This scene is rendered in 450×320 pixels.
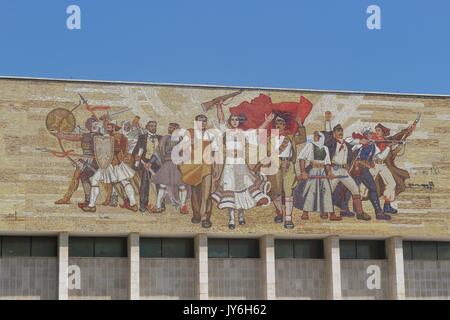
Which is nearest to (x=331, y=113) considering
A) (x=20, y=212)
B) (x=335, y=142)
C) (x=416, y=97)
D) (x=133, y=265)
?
(x=335, y=142)

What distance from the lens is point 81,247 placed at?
36.3 metres

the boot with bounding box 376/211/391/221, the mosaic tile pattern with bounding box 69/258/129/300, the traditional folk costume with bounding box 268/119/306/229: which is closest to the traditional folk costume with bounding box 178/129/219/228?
the traditional folk costume with bounding box 268/119/306/229

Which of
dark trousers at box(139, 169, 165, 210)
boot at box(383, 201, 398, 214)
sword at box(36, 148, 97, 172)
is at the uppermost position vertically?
sword at box(36, 148, 97, 172)

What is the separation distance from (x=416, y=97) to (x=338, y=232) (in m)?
6.54

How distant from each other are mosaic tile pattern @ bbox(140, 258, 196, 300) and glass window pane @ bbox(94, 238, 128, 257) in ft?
2.89

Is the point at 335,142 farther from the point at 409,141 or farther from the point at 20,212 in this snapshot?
the point at 20,212

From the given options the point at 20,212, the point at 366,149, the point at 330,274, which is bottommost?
the point at 330,274

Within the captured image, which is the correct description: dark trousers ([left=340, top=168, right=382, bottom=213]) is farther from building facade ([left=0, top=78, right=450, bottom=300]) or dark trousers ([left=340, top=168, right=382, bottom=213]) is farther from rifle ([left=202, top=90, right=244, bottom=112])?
rifle ([left=202, top=90, right=244, bottom=112])

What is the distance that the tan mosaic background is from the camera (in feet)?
116

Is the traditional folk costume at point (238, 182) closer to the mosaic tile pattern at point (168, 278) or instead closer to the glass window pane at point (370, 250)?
the mosaic tile pattern at point (168, 278)

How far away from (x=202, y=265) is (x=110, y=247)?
3.53m

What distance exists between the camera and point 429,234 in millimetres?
38250

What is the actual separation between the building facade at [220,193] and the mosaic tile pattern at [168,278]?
0.15ft

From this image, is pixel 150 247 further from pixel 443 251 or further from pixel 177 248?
pixel 443 251
